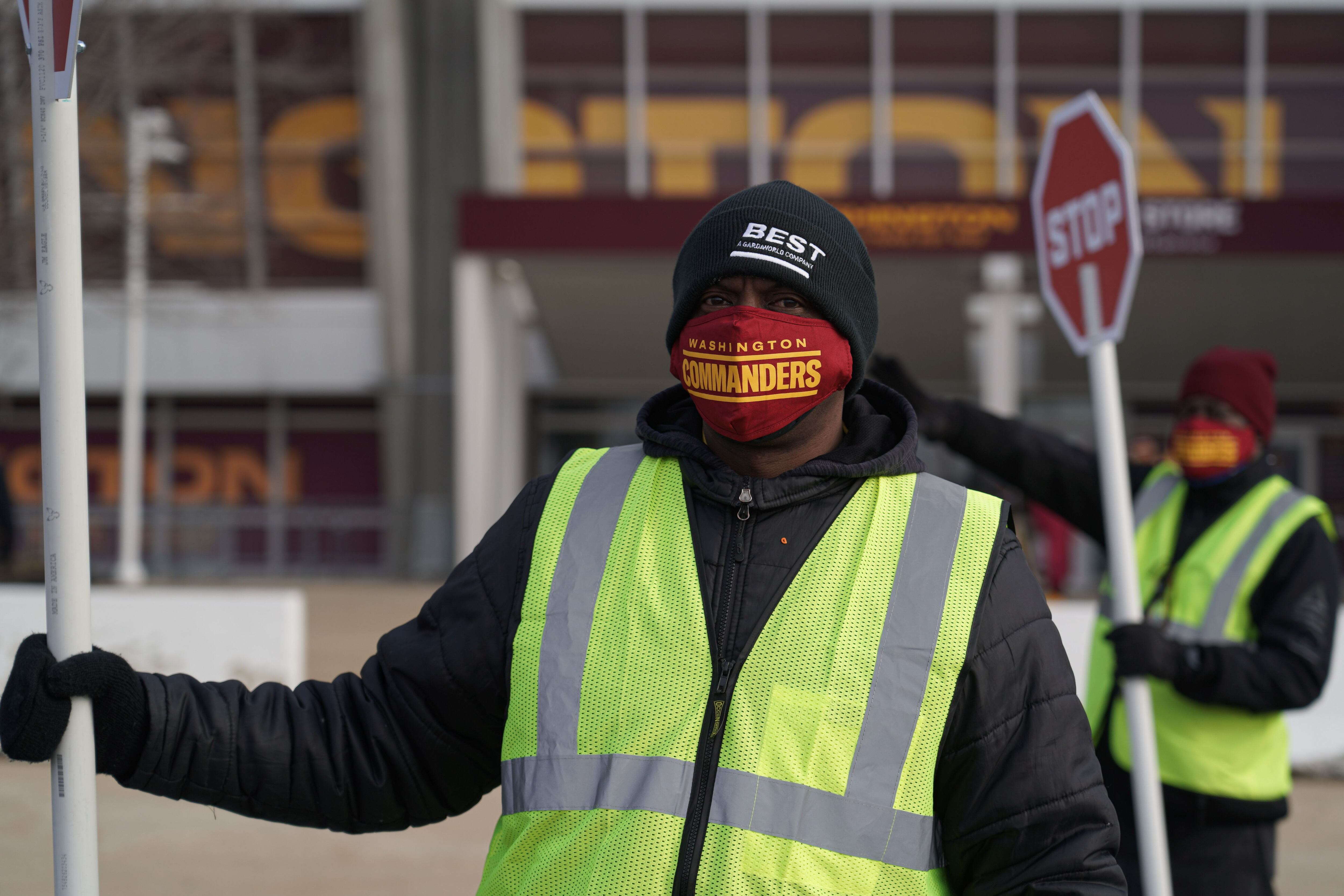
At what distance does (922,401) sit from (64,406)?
2.42 meters

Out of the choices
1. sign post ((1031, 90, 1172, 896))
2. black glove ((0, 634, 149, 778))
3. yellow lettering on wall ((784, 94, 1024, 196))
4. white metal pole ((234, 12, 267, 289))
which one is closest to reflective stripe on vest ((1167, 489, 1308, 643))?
sign post ((1031, 90, 1172, 896))

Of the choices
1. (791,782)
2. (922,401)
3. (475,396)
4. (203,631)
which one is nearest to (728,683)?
(791,782)

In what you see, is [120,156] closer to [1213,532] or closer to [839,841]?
[1213,532]

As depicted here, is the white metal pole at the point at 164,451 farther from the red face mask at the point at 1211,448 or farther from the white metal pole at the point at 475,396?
the red face mask at the point at 1211,448

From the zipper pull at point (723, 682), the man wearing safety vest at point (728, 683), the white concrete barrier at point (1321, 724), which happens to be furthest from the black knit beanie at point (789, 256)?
the white concrete barrier at point (1321, 724)

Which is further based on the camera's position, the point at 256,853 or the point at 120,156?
the point at 120,156

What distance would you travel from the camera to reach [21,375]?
1892 centimetres

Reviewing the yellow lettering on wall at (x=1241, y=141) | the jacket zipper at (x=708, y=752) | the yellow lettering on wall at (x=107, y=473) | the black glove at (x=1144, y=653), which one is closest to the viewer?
the jacket zipper at (x=708, y=752)

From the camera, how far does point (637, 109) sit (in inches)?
755

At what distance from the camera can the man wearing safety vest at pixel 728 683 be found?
1754 mm

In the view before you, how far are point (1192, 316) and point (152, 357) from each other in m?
15.0

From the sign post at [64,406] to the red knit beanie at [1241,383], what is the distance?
3.02m

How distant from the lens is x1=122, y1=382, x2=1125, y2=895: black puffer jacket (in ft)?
5.85

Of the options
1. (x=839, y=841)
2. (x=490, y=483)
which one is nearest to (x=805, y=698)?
(x=839, y=841)
